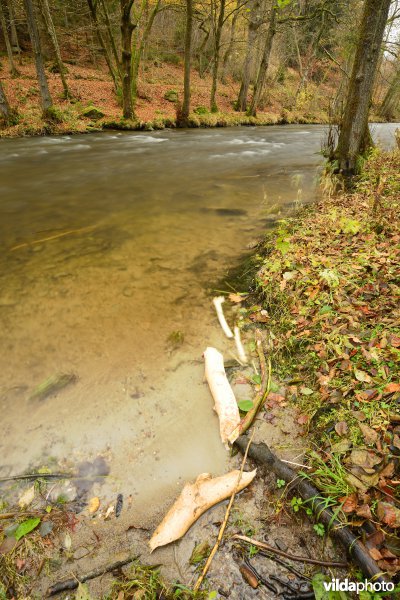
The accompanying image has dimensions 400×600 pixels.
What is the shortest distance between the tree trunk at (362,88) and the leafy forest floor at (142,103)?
787cm

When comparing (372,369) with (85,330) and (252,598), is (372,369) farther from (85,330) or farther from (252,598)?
(85,330)

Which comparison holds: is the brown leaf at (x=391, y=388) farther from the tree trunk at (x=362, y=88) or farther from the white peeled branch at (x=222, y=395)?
the tree trunk at (x=362, y=88)

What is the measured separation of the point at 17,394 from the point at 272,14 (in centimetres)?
2252

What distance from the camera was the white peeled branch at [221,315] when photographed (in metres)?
3.31

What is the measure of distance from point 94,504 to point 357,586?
149 cm

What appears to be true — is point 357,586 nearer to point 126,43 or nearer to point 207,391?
point 207,391

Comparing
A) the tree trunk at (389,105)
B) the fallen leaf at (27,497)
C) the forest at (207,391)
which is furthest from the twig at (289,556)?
the tree trunk at (389,105)

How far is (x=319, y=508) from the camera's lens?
175 cm

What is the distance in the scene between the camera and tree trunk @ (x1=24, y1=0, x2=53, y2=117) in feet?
40.2

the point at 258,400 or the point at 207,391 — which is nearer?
the point at 258,400

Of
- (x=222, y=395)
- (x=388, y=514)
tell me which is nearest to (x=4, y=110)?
(x=222, y=395)

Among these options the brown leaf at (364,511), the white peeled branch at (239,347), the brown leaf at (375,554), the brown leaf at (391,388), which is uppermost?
the brown leaf at (391,388)

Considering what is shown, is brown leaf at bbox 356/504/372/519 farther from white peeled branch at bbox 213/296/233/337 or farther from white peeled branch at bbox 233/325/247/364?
white peeled branch at bbox 213/296/233/337

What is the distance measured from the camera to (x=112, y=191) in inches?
299
